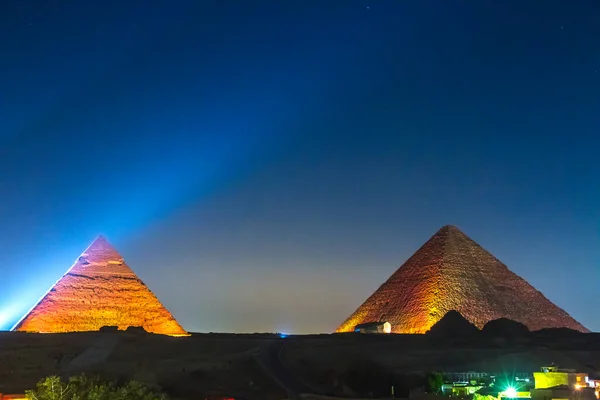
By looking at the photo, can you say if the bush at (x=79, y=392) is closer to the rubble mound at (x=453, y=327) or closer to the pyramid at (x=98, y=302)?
the pyramid at (x=98, y=302)

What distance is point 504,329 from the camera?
58.5m

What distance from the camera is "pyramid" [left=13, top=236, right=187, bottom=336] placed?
185 ft

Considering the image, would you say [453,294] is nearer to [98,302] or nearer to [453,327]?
[453,327]

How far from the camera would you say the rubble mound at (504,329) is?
57938mm

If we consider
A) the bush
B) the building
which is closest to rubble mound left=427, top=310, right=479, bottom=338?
the building

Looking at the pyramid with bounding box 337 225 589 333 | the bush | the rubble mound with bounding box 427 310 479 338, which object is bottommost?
the bush

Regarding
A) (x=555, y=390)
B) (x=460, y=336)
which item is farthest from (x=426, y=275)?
(x=555, y=390)

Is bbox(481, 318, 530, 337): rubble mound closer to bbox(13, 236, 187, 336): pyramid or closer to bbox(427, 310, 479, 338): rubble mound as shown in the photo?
bbox(427, 310, 479, 338): rubble mound

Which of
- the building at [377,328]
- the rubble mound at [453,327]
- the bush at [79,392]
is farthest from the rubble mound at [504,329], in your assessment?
the bush at [79,392]

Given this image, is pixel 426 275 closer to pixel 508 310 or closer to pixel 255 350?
pixel 508 310

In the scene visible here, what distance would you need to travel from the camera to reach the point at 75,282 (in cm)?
5834

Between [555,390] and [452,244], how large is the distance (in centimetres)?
4005

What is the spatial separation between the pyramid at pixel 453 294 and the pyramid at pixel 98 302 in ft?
51.0

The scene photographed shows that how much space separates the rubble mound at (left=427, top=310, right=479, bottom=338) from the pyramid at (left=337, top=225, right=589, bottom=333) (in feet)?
2.33
